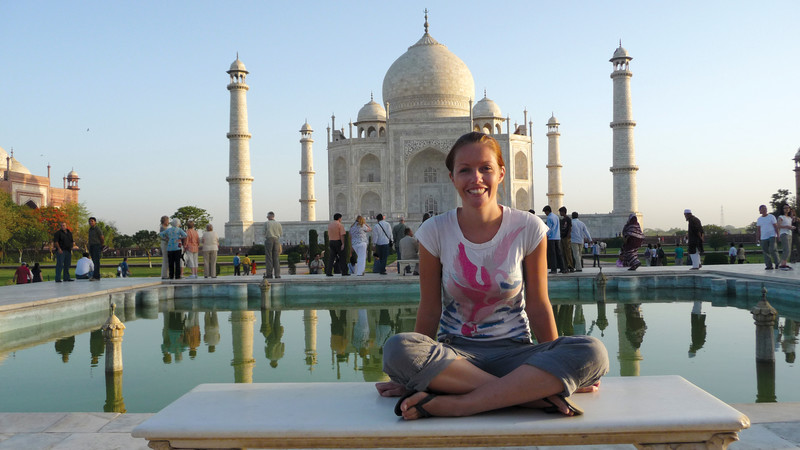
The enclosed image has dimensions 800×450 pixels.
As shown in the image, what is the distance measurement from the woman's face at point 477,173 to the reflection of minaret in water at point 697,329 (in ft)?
12.1

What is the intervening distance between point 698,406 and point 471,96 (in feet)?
110

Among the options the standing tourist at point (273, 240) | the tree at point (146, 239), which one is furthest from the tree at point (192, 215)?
the standing tourist at point (273, 240)

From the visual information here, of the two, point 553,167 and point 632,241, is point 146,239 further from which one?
point 632,241

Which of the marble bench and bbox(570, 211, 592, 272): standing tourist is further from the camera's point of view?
bbox(570, 211, 592, 272): standing tourist

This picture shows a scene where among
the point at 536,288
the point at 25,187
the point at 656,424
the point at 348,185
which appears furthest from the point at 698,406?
the point at 25,187

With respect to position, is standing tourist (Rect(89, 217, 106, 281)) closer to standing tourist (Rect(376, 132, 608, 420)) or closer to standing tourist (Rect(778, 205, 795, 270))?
standing tourist (Rect(376, 132, 608, 420))

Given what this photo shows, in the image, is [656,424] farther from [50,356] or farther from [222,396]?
[50,356]

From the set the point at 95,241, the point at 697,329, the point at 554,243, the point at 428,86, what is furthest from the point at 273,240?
the point at 428,86

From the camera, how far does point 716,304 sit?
7.95m

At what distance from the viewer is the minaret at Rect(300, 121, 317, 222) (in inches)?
1377

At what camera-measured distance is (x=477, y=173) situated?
78.4 inches

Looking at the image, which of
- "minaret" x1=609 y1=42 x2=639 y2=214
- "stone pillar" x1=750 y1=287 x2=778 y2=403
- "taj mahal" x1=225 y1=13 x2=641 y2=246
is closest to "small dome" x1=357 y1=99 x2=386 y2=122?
"taj mahal" x1=225 y1=13 x2=641 y2=246

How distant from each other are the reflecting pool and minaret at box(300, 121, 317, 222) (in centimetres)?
2651

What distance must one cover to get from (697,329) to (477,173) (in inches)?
198
